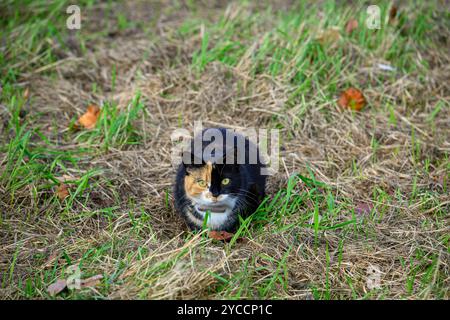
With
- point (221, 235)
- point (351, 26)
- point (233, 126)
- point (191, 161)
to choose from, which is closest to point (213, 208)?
point (221, 235)

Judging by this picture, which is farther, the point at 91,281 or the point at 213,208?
the point at 213,208

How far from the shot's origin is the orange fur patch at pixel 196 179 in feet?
10.2

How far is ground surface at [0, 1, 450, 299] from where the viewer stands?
9.71 ft

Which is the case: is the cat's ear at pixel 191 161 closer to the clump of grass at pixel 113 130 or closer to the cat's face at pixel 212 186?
the cat's face at pixel 212 186

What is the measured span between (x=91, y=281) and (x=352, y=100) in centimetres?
252

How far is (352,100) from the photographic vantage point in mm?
4379

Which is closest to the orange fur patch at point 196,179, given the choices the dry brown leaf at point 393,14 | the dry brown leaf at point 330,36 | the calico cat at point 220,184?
the calico cat at point 220,184

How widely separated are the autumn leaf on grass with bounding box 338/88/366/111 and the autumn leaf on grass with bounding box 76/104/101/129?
74.7 inches

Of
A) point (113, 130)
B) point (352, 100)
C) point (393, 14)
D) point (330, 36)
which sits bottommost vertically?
point (113, 130)

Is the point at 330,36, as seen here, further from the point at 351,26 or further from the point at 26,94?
the point at 26,94

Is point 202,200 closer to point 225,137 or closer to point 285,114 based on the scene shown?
point 225,137

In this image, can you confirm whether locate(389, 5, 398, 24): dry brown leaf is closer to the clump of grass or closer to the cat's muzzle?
the clump of grass

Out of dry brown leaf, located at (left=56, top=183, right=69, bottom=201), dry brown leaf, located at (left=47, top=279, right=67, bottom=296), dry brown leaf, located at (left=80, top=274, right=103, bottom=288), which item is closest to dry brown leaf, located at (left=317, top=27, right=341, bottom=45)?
dry brown leaf, located at (left=56, top=183, right=69, bottom=201)

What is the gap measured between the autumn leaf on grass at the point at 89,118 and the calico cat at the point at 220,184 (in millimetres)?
1099
